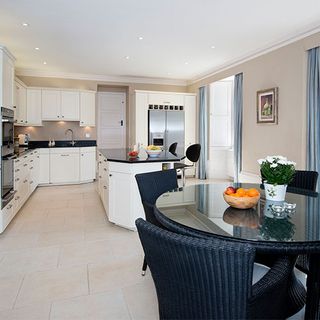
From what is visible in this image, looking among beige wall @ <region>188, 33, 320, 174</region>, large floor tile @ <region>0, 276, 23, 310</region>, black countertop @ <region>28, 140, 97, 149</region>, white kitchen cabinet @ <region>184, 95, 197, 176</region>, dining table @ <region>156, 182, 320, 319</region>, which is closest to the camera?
dining table @ <region>156, 182, 320, 319</region>

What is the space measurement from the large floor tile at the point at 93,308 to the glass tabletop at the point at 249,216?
2.68ft

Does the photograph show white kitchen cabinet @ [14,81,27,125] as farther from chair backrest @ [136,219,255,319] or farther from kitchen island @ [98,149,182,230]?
chair backrest @ [136,219,255,319]

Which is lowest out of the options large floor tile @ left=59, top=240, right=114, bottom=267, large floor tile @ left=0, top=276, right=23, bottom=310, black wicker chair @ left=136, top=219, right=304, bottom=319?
large floor tile @ left=0, top=276, right=23, bottom=310

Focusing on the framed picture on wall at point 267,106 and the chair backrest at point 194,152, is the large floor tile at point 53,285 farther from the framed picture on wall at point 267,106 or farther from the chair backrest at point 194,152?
the chair backrest at point 194,152

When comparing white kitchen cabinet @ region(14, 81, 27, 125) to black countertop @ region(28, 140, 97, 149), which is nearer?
white kitchen cabinet @ region(14, 81, 27, 125)

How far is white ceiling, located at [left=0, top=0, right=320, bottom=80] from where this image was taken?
3.62m

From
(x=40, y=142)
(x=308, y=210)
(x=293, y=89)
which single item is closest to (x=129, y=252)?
(x=308, y=210)

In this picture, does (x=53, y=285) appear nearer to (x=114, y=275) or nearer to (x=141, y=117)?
(x=114, y=275)

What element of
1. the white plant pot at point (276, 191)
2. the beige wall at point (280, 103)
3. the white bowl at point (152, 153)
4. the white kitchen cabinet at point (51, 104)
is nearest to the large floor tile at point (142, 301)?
the white plant pot at point (276, 191)

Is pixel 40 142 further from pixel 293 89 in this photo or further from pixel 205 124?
pixel 293 89

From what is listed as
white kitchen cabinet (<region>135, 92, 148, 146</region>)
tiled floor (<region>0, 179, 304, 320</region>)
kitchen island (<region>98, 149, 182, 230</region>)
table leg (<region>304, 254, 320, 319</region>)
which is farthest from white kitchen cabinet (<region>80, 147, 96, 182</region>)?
table leg (<region>304, 254, 320, 319</region>)

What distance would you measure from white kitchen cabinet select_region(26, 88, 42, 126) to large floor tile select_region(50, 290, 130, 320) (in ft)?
18.5

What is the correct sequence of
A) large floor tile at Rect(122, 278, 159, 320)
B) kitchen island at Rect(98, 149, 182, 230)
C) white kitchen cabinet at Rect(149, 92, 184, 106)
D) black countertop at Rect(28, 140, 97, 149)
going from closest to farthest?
1. large floor tile at Rect(122, 278, 159, 320)
2. kitchen island at Rect(98, 149, 182, 230)
3. black countertop at Rect(28, 140, 97, 149)
4. white kitchen cabinet at Rect(149, 92, 184, 106)

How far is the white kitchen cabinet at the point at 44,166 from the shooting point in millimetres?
6699
